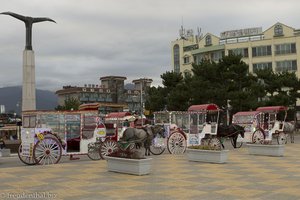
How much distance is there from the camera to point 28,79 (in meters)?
30.0

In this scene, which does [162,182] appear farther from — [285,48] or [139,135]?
[285,48]

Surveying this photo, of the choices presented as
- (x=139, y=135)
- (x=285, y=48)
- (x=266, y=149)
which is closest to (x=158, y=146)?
(x=139, y=135)

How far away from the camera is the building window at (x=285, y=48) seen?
6669 cm

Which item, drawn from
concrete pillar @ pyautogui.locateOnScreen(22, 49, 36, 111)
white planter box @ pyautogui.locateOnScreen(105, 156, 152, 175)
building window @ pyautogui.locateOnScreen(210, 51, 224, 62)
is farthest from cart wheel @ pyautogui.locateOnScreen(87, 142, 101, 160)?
building window @ pyautogui.locateOnScreen(210, 51, 224, 62)

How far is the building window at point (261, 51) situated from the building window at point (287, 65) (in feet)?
8.02

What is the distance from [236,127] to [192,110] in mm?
3166

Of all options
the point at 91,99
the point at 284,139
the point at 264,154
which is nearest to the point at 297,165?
the point at 264,154

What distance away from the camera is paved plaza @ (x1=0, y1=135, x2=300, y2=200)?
917cm

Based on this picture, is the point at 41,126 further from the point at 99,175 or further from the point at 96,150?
the point at 99,175

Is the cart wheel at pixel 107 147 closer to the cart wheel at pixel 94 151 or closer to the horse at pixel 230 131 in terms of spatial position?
the cart wheel at pixel 94 151

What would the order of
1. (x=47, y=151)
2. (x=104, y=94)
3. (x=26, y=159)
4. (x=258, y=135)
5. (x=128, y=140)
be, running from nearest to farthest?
1. (x=128, y=140)
2. (x=47, y=151)
3. (x=26, y=159)
4. (x=258, y=135)
5. (x=104, y=94)

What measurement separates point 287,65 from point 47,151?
58171 mm

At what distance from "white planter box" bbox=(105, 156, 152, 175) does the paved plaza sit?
0.22 metres

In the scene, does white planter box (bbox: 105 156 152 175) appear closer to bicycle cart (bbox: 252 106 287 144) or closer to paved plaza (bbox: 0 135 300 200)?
paved plaza (bbox: 0 135 300 200)
